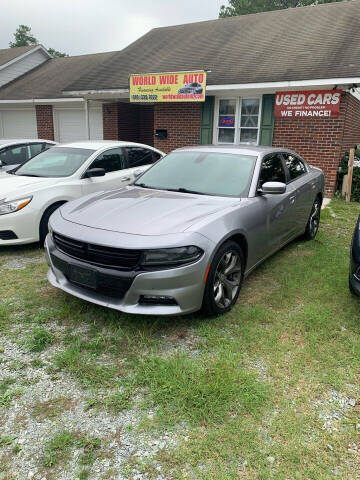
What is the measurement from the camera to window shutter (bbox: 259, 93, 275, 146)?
10695mm

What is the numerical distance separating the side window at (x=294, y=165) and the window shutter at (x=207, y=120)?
20.5 feet

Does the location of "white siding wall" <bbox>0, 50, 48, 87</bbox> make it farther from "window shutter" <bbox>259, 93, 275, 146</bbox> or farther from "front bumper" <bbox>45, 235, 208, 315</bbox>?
"front bumper" <bbox>45, 235, 208, 315</bbox>

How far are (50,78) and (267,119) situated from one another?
11.2 meters

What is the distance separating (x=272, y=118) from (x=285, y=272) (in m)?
7.11

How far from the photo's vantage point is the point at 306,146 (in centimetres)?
1037

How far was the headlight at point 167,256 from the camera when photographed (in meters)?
3.08

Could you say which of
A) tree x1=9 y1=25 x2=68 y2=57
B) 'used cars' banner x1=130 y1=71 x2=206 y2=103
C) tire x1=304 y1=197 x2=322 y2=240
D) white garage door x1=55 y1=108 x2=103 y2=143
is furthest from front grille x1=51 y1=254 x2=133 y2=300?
tree x1=9 y1=25 x2=68 y2=57

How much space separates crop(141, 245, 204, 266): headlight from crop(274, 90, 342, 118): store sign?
8.17 metres

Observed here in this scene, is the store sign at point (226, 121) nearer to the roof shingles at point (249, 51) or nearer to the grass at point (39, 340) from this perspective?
the roof shingles at point (249, 51)

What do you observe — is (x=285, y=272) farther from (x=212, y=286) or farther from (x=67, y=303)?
(x=67, y=303)

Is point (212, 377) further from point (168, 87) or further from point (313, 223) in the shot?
point (168, 87)

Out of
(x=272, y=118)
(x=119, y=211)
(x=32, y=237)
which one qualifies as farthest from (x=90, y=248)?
(x=272, y=118)

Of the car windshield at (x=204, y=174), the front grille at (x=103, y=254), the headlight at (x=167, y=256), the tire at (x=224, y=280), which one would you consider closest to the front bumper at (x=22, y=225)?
A: the car windshield at (x=204, y=174)

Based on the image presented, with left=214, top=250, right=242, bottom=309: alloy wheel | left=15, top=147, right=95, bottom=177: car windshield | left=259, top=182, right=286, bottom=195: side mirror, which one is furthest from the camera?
left=15, top=147, right=95, bottom=177: car windshield
